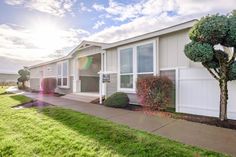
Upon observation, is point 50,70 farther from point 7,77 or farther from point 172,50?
point 7,77

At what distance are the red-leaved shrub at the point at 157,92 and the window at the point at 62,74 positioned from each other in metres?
10.5

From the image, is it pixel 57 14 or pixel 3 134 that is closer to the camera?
pixel 3 134

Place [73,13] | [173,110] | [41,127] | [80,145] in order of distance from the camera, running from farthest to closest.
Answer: [73,13]
[173,110]
[41,127]
[80,145]

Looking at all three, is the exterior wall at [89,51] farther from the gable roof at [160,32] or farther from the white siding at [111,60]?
the gable roof at [160,32]

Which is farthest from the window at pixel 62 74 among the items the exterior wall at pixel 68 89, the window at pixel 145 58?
the window at pixel 145 58

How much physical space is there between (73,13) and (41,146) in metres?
8.58

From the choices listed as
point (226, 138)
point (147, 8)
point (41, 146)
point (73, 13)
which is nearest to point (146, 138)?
point (226, 138)

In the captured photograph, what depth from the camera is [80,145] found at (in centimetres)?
438

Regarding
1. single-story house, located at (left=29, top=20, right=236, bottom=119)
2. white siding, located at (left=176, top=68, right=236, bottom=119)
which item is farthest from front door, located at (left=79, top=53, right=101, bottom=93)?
white siding, located at (left=176, top=68, right=236, bottom=119)

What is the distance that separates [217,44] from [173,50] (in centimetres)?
231

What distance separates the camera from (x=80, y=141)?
15.0ft

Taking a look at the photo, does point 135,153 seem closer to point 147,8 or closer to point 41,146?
point 41,146

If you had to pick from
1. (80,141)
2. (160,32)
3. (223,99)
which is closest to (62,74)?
(160,32)

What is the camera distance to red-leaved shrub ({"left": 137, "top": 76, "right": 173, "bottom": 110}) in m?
7.61
